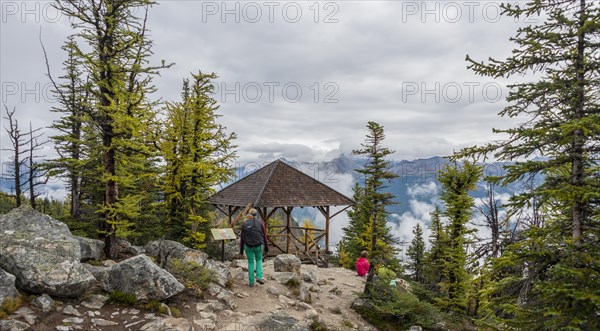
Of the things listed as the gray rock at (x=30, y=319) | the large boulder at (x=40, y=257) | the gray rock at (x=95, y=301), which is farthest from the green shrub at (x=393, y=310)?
the gray rock at (x=30, y=319)

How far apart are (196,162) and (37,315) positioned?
9.52 metres

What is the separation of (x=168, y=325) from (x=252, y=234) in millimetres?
3462

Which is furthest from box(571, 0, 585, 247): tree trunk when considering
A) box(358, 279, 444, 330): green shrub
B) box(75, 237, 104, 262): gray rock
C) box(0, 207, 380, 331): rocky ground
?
box(75, 237, 104, 262): gray rock

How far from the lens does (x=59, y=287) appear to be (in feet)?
21.9

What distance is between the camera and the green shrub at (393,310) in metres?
10.8

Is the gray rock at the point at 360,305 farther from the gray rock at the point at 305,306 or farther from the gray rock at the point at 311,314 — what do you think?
the gray rock at the point at 311,314

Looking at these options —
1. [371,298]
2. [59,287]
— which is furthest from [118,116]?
[371,298]

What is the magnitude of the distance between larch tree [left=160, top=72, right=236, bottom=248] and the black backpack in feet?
18.7

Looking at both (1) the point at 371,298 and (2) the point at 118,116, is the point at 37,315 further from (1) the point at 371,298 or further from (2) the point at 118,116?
(1) the point at 371,298

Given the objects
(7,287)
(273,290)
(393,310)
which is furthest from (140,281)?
(393,310)

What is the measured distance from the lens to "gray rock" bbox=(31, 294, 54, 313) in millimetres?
6289

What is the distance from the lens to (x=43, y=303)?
6332 millimetres

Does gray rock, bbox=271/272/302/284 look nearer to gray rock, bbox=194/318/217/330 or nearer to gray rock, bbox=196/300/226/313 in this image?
gray rock, bbox=196/300/226/313

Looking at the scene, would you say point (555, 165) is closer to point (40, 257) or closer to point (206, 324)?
point (206, 324)
